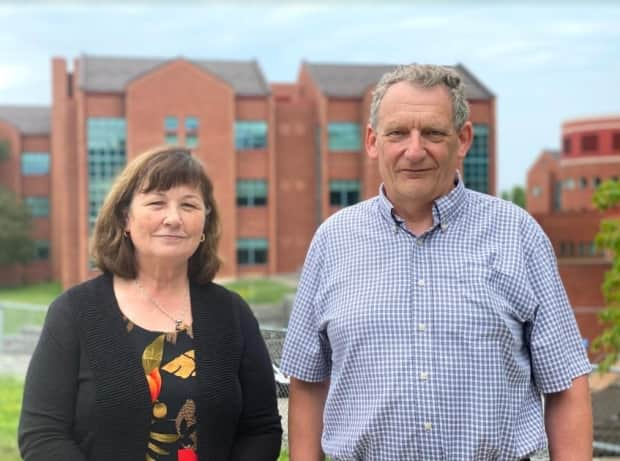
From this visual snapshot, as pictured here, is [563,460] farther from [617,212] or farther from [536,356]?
[617,212]

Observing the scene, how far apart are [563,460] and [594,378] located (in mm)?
17655

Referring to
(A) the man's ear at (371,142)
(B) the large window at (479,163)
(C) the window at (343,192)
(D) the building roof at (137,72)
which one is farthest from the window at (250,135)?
(A) the man's ear at (371,142)

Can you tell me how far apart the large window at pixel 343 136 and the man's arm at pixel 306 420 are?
42.6 m

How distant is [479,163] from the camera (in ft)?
144

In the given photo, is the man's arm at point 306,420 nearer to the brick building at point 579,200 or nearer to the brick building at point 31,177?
the brick building at point 579,200

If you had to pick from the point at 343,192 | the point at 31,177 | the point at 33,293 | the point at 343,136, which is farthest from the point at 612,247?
the point at 31,177

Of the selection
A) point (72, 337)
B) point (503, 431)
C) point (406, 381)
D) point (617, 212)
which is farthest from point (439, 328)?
point (617, 212)

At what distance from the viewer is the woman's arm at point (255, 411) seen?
9.89 feet

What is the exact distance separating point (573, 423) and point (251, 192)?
4341 centimetres

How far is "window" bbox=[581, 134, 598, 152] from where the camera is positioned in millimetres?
46875

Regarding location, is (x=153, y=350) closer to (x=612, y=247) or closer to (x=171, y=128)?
(x=612, y=247)

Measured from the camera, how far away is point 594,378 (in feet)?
63.0

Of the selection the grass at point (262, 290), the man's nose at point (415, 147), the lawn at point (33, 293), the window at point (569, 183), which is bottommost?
the lawn at point (33, 293)

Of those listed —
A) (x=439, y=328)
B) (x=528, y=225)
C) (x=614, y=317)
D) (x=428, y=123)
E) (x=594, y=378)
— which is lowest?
(x=594, y=378)
